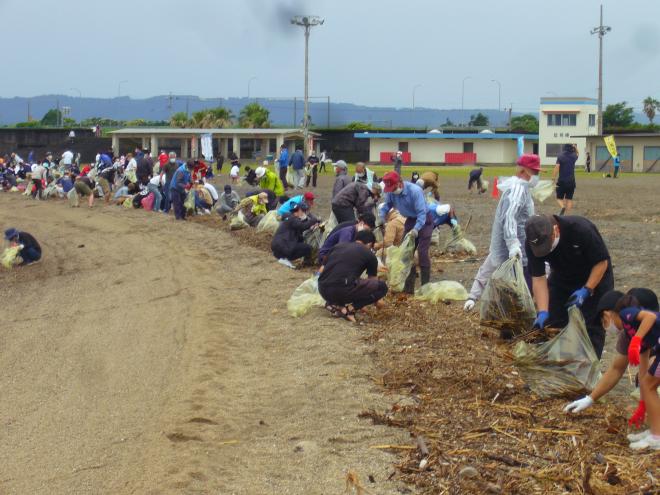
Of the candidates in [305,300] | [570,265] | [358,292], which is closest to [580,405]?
[570,265]

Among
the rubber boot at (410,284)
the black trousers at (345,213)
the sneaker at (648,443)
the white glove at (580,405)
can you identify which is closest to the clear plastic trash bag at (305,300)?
the rubber boot at (410,284)

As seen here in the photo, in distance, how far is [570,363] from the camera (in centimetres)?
689

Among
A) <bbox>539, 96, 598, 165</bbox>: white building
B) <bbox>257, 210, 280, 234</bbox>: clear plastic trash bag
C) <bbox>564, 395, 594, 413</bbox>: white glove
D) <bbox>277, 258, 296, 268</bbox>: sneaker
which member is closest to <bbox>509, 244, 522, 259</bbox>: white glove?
<bbox>564, 395, 594, 413</bbox>: white glove

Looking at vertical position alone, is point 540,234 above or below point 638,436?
above

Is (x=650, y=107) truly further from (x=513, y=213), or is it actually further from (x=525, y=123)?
(x=513, y=213)

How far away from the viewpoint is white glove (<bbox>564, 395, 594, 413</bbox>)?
6.50 metres

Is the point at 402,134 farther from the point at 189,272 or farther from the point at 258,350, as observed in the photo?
the point at 258,350

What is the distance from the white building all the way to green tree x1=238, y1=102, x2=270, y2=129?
76.6 ft

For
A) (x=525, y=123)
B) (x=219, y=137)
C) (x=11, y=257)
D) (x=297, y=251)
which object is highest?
(x=525, y=123)

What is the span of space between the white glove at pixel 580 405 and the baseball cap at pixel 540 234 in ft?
3.52

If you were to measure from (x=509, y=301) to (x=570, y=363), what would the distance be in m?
1.48

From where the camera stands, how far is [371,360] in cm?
863

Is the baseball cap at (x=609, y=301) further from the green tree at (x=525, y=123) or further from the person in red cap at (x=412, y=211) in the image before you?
the green tree at (x=525, y=123)

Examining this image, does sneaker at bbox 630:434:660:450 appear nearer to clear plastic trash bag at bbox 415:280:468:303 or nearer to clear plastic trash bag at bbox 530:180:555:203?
clear plastic trash bag at bbox 415:280:468:303
